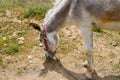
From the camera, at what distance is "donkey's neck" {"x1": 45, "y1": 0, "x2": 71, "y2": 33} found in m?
7.06

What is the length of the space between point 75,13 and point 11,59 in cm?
203

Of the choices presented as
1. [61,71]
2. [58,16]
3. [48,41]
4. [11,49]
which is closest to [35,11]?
[11,49]

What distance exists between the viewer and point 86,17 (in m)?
6.77

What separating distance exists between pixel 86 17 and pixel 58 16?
2.48 ft

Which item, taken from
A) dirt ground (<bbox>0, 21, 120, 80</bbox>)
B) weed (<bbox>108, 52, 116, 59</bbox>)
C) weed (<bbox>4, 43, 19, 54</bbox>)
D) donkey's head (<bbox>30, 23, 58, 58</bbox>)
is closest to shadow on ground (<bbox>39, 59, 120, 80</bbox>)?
dirt ground (<bbox>0, 21, 120, 80</bbox>)

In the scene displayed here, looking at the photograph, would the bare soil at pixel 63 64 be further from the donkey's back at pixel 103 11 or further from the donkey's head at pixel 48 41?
the donkey's back at pixel 103 11

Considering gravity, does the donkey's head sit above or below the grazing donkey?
below

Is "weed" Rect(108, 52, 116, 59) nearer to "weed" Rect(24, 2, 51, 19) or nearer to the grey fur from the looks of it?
the grey fur

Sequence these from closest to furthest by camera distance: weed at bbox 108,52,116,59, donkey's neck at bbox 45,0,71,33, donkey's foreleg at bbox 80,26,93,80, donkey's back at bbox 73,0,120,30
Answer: donkey's back at bbox 73,0,120,30 → donkey's foreleg at bbox 80,26,93,80 → donkey's neck at bbox 45,0,71,33 → weed at bbox 108,52,116,59

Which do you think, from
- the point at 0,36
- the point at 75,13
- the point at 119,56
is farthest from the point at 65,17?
the point at 0,36

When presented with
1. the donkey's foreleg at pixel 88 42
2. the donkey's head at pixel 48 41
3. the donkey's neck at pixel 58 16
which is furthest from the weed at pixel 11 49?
the donkey's foreleg at pixel 88 42

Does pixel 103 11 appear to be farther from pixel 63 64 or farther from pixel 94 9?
pixel 63 64

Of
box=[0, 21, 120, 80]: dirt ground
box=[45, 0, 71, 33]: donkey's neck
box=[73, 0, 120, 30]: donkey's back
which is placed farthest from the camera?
box=[0, 21, 120, 80]: dirt ground

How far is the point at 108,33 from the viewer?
876 cm
